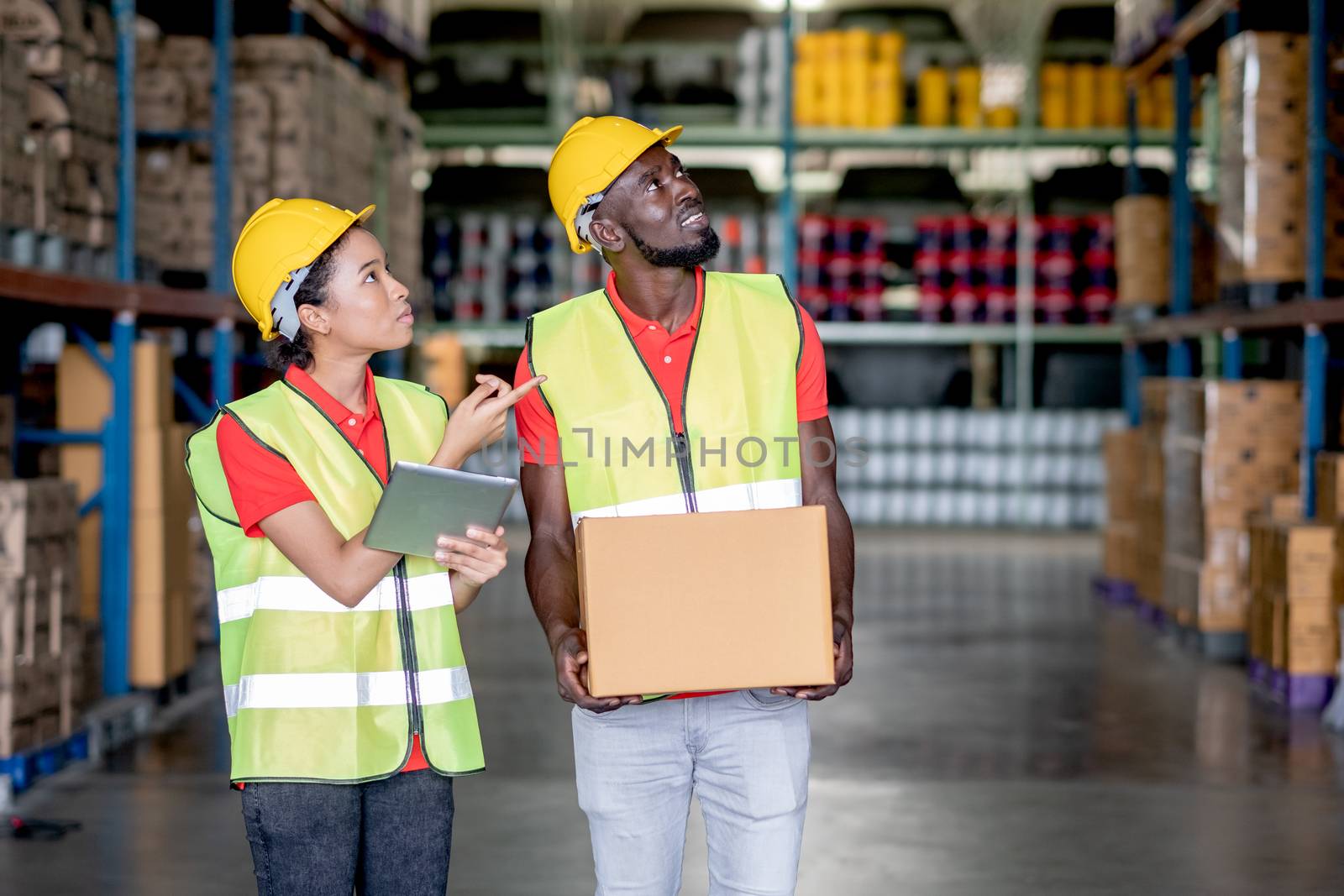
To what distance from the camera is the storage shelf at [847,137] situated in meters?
15.1

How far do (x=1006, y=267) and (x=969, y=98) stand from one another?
5.51ft

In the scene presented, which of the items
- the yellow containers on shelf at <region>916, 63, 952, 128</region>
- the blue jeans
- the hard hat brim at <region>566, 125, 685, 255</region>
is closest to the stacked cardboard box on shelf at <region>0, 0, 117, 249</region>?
the hard hat brim at <region>566, 125, 685, 255</region>

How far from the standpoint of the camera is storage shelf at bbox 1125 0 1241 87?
866 centimetres

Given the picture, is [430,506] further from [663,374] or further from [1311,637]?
[1311,637]

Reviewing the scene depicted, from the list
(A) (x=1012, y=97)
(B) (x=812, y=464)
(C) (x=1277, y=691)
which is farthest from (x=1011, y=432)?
(B) (x=812, y=464)

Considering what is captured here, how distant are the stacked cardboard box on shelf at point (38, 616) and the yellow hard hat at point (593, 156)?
353 cm

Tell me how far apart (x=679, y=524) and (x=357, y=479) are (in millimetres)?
557

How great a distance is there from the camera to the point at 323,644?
2561 mm

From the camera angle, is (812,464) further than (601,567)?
Yes

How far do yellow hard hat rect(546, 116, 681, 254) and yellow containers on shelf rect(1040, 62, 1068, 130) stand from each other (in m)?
13.5

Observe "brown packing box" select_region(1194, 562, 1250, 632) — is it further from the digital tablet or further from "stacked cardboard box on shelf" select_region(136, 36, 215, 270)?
the digital tablet

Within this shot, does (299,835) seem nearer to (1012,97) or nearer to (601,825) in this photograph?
(601,825)

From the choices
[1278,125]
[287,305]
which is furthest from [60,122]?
[1278,125]

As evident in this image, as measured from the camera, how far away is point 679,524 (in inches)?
97.1
